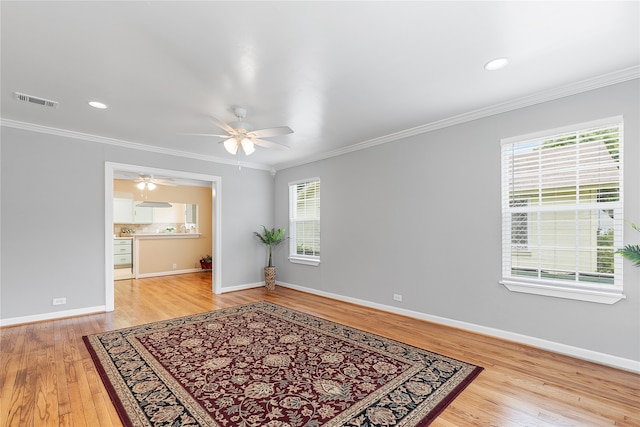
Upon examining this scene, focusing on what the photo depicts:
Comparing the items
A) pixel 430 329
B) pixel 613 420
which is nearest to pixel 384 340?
pixel 430 329

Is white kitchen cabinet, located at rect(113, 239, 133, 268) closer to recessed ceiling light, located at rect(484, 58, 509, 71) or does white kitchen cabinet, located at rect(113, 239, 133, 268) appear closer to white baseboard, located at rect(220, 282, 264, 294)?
white baseboard, located at rect(220, 282, 264, 294)

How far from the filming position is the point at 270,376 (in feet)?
Answer: 8.41

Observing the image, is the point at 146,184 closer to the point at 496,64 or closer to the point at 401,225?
the point at 401,225

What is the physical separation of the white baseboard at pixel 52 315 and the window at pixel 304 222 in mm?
3434

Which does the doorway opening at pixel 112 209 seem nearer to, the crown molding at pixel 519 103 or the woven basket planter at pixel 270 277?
the woven basket planter at pixel 270 277

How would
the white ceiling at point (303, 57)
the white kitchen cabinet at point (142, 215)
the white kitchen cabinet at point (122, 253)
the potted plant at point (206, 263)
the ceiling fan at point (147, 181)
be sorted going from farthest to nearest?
the white kitchen cabinet at point (142, 215), the white kitchen cabinet at point (122, 253), the potted plant at point (206, 263), the ceiling fan at point (147, 181), the white ceiling at point (303, 57)

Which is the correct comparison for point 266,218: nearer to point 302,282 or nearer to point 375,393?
point 302,282

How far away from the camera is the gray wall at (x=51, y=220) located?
397 centimetres

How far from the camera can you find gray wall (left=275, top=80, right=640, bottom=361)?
2.75 meters

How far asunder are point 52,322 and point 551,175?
21.7 feet

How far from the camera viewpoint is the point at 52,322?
163 inches

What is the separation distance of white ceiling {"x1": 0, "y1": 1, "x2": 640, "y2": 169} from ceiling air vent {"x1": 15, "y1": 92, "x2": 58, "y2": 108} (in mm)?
119

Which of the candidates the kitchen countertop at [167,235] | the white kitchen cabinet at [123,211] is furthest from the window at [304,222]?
the white kitchen cabinet at [123,211]

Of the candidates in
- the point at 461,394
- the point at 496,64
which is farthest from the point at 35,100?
the point at 461,394
